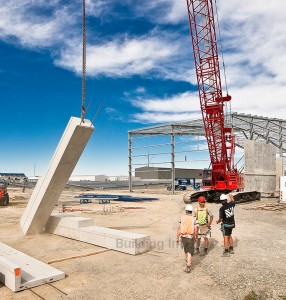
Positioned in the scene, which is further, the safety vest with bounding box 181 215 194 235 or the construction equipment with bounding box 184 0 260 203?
the construction equipment with bounding box 184 0 260 203

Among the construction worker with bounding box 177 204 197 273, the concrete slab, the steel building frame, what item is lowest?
the construction worker with bounding box 177 204 197 273

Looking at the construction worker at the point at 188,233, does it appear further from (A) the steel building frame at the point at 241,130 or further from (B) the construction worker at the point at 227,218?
(A) the steel building frame at the point at 241,130

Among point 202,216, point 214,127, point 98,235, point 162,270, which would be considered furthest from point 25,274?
point 214,127

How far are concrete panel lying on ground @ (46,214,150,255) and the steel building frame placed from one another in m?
22.6

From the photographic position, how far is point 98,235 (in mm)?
10148

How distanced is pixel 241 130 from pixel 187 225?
28.9 m

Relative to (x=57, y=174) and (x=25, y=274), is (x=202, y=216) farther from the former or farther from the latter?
(x=57, y=174)

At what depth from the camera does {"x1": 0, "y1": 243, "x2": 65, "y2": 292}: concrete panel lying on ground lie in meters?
6.41

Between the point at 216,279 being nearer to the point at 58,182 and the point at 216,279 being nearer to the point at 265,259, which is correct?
the point at 265,259

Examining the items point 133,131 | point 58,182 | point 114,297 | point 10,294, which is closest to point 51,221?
point 58,182

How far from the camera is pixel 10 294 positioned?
6.30 m

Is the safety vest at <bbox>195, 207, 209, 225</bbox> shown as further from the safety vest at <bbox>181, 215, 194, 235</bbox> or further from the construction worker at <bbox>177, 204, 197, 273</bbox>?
the safety vest at <bbox>181, 215, 194, 235</bbox>

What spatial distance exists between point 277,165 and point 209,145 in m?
10.7

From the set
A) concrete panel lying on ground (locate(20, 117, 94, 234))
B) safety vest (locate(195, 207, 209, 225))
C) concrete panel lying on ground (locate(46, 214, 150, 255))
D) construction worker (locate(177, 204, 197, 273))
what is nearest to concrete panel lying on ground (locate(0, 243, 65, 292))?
concrete panel lying on ground (locate(46, 214, 150, 255))
